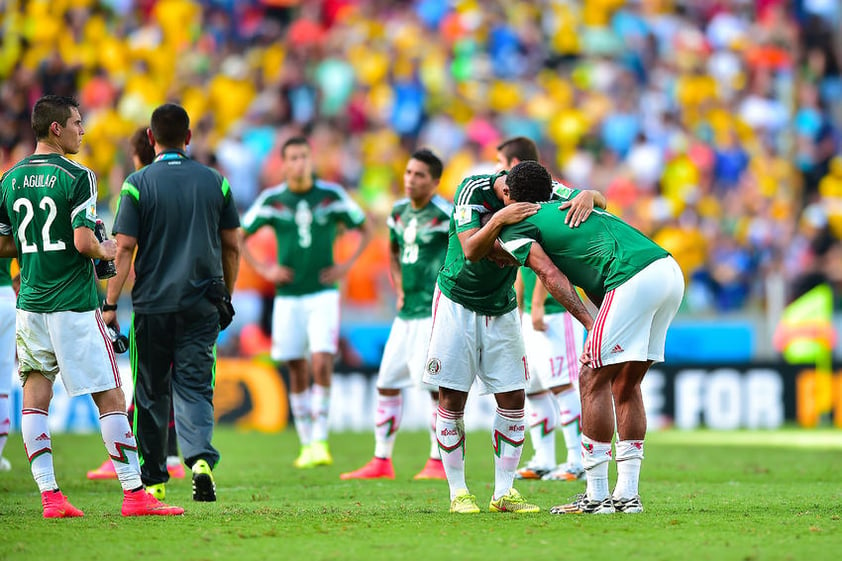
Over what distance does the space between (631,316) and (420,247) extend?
3.99 meters

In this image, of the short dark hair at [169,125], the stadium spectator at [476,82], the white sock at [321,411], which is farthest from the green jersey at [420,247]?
the stadium spectator at [476,82]

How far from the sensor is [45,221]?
7.88 meters

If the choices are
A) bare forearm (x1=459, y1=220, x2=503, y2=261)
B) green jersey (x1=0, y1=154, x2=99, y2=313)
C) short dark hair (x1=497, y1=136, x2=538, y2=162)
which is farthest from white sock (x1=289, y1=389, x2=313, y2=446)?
bare forearm (x1=459, y1=220, x2=503, y2=261)

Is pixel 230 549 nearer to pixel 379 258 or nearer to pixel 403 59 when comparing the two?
pixel 379 258

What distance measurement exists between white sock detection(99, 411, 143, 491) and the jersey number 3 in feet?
3.84

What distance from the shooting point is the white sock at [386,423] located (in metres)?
11.4

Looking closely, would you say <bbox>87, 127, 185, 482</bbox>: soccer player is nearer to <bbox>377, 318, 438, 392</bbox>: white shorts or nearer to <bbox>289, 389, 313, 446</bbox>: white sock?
<bbox>289, 389, 313, 446</bbox>: white sock

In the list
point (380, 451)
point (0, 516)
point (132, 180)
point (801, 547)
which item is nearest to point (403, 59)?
point (380, 451)

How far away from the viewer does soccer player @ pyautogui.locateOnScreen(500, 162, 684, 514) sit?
772 cm

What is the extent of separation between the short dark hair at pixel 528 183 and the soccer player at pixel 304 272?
5.28 meters

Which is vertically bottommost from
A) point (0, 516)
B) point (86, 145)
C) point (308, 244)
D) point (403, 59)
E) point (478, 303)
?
point (0, 516)

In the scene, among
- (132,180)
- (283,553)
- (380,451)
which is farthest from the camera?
(380,451)

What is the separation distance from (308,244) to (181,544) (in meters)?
6.60

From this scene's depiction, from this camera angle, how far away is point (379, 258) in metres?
19.6
